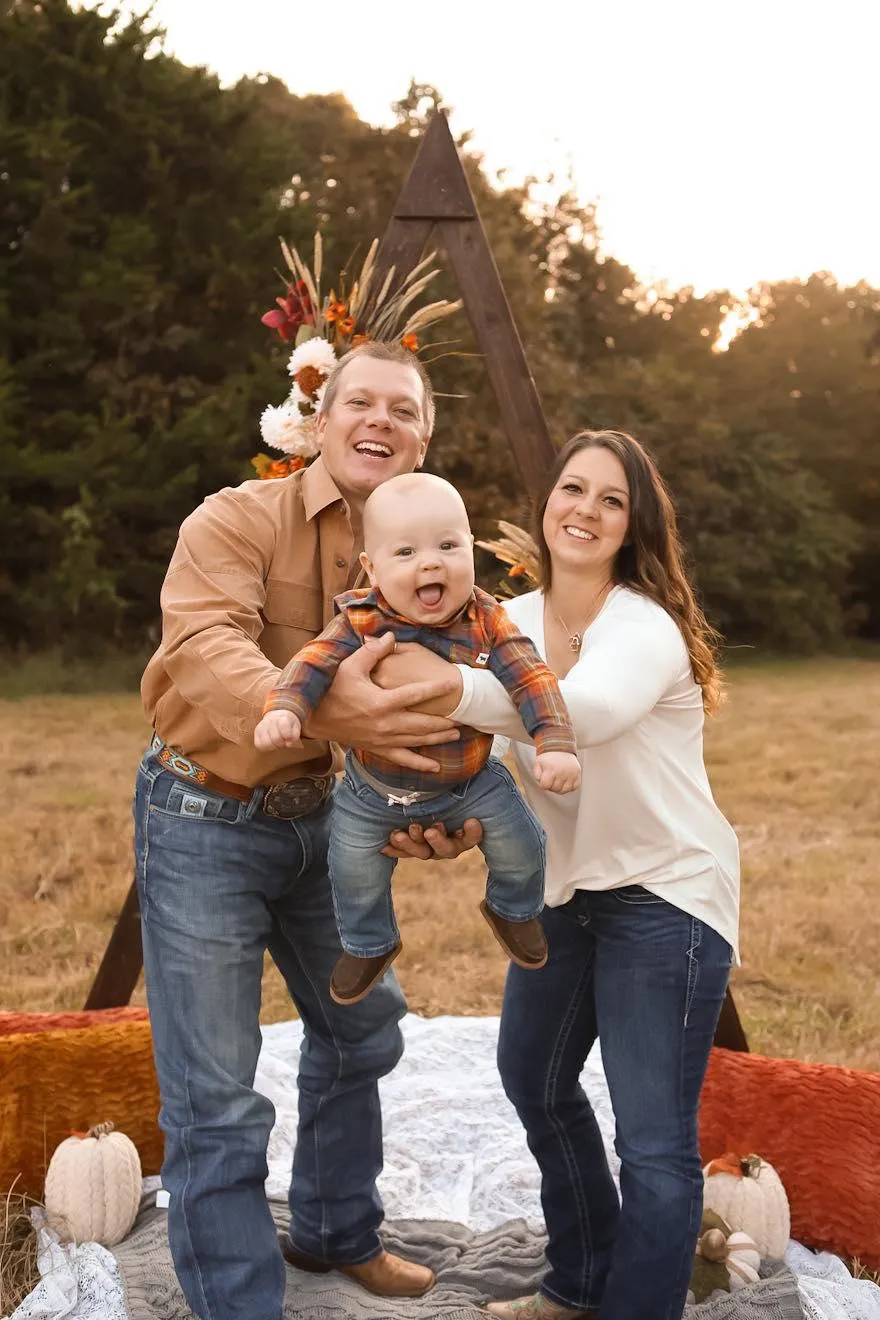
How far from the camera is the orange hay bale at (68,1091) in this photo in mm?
3016

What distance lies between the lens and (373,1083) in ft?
8.78

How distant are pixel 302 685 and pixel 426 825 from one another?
314 millimetres

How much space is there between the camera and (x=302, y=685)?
80.0 inches

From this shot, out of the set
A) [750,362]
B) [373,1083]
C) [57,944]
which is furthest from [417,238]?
[750,362]

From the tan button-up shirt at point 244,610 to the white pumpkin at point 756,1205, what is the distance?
1357 millimetres

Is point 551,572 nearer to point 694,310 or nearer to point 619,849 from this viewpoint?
point 619,849

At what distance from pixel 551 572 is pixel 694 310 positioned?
18336 mm

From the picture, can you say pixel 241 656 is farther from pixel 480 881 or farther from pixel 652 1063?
pixel 480 881

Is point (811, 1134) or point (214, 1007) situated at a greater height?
point (214, 1007)

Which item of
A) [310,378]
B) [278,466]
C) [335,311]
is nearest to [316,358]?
[310,378]

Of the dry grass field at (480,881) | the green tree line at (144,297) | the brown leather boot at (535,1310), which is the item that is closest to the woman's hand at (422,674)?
the brown leather boot at (535,1310)

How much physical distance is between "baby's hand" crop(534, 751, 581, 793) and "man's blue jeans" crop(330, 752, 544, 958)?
189 millimetres

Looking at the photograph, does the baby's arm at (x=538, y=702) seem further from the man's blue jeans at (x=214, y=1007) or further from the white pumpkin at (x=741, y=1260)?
the white pumpkin at (x=741, y=1260)

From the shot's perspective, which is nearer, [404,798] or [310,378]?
[404,798]
